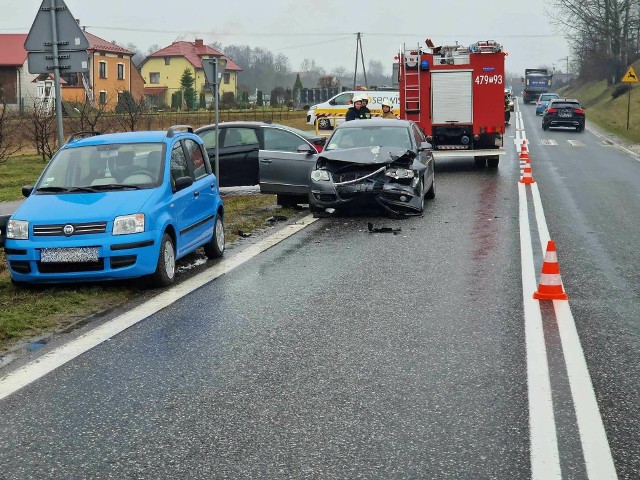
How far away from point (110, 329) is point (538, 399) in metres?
3.57

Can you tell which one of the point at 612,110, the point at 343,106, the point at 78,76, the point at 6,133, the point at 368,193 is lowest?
the point at 368,193

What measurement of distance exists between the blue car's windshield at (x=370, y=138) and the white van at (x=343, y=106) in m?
25.3

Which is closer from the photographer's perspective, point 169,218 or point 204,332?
point 204,332

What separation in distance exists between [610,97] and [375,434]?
252ft

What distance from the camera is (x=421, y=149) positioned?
55.1 ft

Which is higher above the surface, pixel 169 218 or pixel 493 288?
pixel 169 218

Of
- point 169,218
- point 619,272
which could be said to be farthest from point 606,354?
point 169,218

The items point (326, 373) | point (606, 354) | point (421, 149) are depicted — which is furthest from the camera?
point (421, 149)

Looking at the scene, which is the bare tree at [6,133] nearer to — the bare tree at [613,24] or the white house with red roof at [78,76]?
the white house with red roof at [78,76]

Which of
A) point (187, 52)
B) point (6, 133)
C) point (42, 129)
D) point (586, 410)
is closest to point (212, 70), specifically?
point (6, 133)

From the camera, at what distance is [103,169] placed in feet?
33.9

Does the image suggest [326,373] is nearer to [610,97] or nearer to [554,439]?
[554,439]

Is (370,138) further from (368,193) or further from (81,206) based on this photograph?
(81,206)

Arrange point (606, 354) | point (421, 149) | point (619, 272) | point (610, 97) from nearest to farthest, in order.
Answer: point (606, 354) → point (619, 272) → point (421, 149) → point (610, 97)
